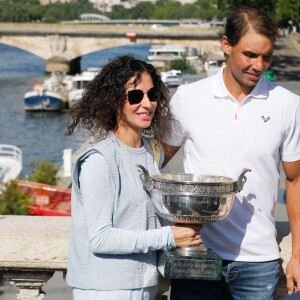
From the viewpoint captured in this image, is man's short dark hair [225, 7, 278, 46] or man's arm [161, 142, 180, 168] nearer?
man's short dark hair [225, 7, 278, 46]

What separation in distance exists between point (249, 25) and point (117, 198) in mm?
863

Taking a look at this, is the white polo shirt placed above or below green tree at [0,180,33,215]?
above

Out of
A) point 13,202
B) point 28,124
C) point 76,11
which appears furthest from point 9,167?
point 76,11

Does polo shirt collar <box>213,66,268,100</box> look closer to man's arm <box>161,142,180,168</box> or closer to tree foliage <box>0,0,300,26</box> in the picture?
man's arm <box>161,142,180,168</box>

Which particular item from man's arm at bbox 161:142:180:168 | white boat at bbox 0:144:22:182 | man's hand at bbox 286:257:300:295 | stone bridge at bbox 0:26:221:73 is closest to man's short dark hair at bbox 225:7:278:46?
man's arm at bbox 161:142:180:168

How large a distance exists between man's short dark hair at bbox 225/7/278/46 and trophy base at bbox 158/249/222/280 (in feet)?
2.83

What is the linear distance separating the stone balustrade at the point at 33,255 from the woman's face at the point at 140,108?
0.73 m

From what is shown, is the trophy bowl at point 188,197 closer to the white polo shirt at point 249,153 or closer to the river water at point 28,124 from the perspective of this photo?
the white polo shirt at point 249,153

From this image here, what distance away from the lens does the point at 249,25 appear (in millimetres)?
2551

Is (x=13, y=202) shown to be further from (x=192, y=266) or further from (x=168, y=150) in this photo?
(x=192, y=266)

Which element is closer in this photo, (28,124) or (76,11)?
(28,124)

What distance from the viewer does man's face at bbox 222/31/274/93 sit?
8.33 feet

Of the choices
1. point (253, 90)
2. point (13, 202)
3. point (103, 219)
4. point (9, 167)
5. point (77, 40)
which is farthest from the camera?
point (77, 40)

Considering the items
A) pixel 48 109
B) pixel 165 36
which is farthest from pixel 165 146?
pixel 165 36
